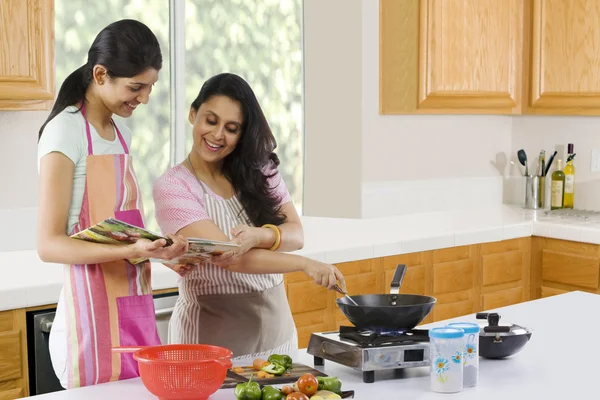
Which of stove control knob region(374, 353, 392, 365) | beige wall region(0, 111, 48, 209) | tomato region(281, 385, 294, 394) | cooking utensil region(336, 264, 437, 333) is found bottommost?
tomato region(281, 385, 294, 394)

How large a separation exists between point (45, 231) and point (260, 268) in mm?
586

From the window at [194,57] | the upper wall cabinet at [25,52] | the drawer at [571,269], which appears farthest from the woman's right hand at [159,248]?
the drawer at [571,269]

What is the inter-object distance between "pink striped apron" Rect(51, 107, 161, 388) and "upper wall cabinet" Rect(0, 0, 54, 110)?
37.3 inches

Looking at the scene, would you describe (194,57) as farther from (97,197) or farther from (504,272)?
(97,197)

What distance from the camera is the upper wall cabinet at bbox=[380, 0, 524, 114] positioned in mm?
3873

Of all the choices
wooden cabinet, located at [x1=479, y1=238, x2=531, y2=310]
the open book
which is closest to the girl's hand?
the open book

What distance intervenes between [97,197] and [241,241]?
40 cm

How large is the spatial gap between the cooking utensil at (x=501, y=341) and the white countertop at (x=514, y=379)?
0.02 metres

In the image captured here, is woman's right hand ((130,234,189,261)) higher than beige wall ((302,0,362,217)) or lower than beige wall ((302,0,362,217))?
lower

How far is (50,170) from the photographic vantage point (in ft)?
6.71

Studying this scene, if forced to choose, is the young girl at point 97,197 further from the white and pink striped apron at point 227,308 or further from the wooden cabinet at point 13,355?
the wooden cabinet at point 13,355

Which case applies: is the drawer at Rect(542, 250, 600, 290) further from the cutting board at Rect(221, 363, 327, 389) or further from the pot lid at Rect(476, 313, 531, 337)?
the cutting board at Rect(221, 363, 327, 389)

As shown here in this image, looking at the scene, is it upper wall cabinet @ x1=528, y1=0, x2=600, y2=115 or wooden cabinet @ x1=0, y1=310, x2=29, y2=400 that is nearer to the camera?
wooden cabinet @ x1=0, y1=310, x2=29, y2=400

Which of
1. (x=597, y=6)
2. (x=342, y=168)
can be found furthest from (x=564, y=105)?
(x=342, y=168)
